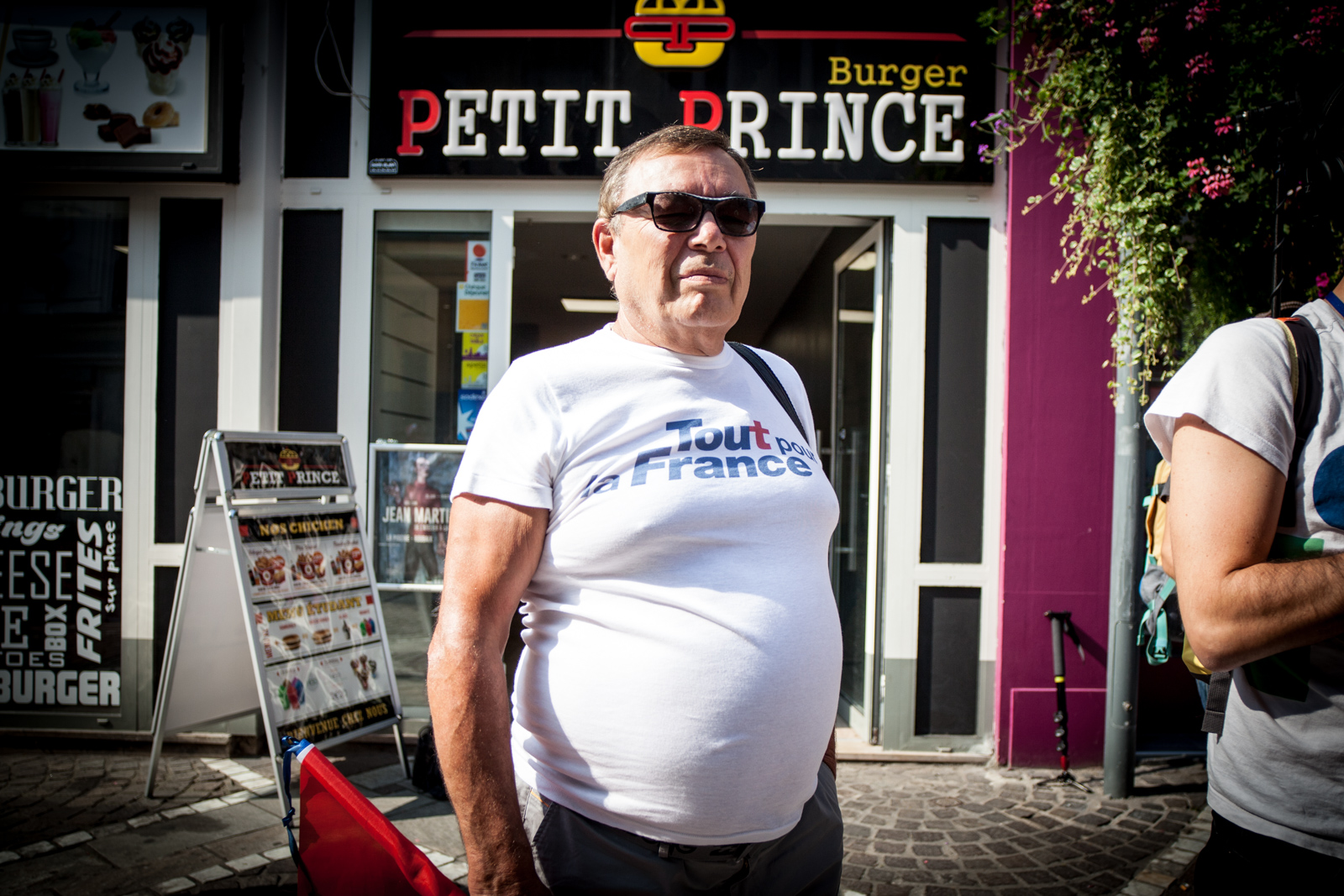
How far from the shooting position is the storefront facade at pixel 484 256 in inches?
175

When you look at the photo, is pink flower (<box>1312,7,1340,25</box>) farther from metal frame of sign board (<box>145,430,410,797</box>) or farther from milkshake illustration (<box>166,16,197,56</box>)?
milkshake illustration (<box>166,16,197,56</box>)

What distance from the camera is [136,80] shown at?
436 centimetres

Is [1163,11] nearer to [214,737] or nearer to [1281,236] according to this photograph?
[1281,236]

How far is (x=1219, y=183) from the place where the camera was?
3.15m

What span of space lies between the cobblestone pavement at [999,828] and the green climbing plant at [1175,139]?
2.07 meters

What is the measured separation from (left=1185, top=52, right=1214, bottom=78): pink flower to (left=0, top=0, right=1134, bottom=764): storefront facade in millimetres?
1205

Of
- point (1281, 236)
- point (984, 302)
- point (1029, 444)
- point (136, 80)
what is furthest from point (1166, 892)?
point (136, 80)

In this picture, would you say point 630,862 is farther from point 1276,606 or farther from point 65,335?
point 65,335

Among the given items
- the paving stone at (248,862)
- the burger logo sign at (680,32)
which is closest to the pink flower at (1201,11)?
the burger logo sign at (680,32)

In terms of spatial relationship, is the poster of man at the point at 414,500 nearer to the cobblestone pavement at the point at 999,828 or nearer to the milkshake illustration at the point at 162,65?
the milkshake illustration at the point at 162,65

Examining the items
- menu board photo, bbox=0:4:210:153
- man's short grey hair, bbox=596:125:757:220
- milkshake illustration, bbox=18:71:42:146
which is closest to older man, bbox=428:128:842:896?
man's short grey hair, bbox=596:125:757:220

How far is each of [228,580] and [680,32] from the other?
380 cm

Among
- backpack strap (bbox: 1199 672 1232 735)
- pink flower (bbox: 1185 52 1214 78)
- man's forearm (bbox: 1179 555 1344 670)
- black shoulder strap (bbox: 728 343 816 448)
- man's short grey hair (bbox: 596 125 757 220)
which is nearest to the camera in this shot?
man's forearm (bbox: 1179 555 1344 670)

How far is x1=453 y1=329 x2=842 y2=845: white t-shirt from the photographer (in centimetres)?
128
